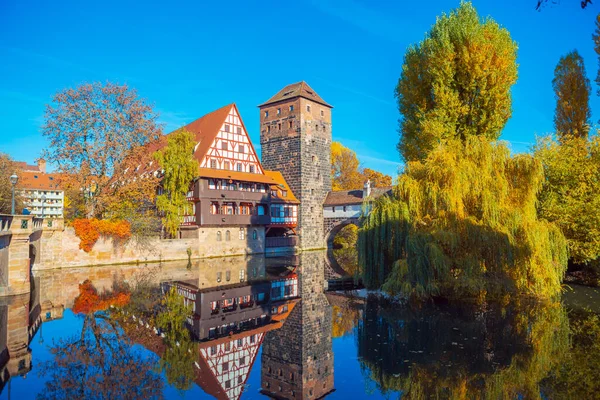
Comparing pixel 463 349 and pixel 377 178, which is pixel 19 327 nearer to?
pixel 463 349

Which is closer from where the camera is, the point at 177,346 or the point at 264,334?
the point at 177,346

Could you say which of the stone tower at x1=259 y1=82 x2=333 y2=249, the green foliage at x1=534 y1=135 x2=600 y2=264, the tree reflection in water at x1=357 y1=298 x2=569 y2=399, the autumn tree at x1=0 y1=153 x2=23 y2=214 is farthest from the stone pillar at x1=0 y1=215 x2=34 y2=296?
the stone tower at x1=259 y1=82 x2=333 y2=249

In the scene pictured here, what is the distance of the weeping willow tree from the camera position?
1263 centimetres

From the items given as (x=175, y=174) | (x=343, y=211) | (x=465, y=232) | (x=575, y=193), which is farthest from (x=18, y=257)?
(x=343, y=211)

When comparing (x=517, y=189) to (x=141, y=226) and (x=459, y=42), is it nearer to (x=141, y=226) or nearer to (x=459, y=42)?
(x=459, y=42)

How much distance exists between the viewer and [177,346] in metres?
9.57

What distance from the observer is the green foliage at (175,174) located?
2883 cm

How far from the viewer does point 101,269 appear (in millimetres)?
23359

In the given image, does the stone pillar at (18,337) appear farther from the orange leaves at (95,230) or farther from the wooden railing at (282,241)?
the wooden railing at (282,241)

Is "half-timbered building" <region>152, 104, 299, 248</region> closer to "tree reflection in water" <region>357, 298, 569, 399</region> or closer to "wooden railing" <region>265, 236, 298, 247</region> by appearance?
"wooden railing" <region>265, 236, 298, 247</region>

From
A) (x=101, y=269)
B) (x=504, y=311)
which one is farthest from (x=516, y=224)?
(x=101, y=269)

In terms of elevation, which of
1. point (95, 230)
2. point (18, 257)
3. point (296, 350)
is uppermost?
point (95, 230)

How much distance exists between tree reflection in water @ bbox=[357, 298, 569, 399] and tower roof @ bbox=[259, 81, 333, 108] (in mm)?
28324

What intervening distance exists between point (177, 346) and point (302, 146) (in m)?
30.0
